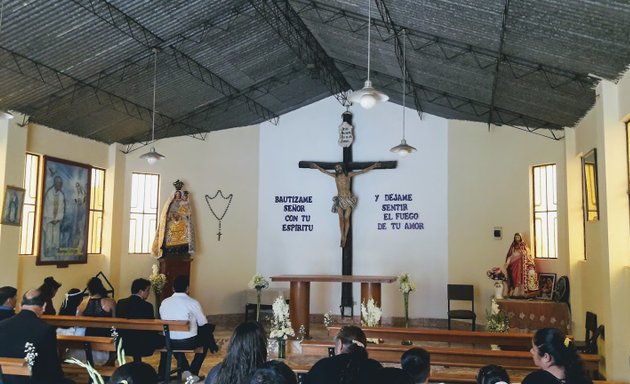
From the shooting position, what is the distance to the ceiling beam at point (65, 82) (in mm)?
6739

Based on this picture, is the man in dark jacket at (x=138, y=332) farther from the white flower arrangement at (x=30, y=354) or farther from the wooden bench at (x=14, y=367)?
the wooden bench at (x=14, y=367)

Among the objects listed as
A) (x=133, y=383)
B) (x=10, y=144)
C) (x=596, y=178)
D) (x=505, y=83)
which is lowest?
(x=133, y=383)

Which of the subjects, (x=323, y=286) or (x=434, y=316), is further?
(x=323, y=286)

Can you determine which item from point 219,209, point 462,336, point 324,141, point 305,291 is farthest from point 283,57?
point 462,336

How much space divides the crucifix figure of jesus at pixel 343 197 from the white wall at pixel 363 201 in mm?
273

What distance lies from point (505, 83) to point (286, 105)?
4.83 m

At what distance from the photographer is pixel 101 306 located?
6004mm

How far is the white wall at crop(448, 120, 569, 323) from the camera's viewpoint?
9.22 meters

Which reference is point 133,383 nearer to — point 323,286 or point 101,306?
point 101,306

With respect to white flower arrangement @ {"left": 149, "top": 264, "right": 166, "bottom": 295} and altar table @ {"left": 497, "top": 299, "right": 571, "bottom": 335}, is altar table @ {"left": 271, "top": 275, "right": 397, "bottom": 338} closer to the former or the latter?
altar table @ {"left": 497, "top": 299, "right": 571, "bottom": 335}

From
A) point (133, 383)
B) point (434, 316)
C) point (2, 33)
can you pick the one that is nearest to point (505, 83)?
point (434, 316)

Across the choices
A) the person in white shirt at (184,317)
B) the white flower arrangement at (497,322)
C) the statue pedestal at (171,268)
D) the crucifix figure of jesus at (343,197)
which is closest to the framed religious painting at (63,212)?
the statue pedestal at (171,268)

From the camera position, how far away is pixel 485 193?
31.9 ft

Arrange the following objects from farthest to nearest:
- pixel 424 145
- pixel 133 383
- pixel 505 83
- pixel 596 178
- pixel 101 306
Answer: pixel 424 145
pixel 505 83
pixel 596 178
pixel 101 306
pixel 133 383
